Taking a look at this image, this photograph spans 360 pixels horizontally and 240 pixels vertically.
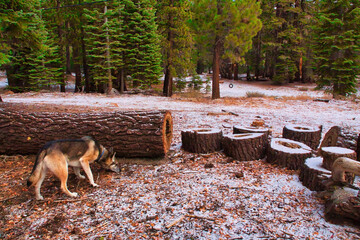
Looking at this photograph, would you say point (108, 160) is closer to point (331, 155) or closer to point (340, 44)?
point (331, 155)

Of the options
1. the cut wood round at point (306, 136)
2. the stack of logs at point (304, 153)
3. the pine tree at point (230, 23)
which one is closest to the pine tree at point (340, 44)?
the pine tree at point (230, 23)

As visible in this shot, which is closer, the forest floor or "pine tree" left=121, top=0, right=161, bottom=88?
the forest floor

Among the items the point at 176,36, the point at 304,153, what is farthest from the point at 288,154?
the point at 176,36

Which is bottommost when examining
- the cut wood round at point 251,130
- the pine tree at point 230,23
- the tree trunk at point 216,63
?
the cut wood round at point 251,130

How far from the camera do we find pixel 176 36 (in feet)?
53.4

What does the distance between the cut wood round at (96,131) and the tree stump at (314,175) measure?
2.51m

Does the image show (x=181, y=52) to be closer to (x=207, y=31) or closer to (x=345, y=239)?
(x=207, y=31)

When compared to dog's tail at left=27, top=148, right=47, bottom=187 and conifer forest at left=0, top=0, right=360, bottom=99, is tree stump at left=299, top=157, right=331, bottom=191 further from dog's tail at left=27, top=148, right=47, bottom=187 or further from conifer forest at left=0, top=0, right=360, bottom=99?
conifer forest at left=0, top=0, right=360, bottom=99

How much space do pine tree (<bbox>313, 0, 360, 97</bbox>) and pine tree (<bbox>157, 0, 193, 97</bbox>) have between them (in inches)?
365

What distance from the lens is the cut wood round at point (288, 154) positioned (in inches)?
150

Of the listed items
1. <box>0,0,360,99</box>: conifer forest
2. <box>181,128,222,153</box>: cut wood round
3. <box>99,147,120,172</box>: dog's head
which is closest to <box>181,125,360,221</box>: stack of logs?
<box>181,128,222,153</box>: cut wood round

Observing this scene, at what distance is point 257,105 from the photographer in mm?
12766

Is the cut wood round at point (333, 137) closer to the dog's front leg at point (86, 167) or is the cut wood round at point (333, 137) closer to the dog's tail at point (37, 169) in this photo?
the dog's front leg at point (86, 167)

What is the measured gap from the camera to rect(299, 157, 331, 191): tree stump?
3.06 meters
